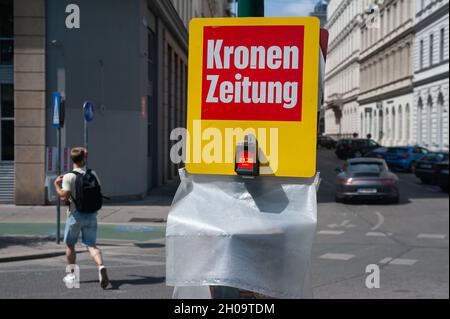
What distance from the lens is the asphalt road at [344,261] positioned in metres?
2.39

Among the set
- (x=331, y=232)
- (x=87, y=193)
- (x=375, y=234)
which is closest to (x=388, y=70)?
(x=331, y=232)

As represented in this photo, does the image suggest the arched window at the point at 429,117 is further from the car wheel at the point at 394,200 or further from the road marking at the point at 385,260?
the road marking at the point at 385,260

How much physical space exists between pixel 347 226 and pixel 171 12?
10.1 m

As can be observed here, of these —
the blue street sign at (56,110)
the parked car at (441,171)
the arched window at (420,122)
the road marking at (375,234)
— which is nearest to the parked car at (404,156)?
the arched window at (420,122)

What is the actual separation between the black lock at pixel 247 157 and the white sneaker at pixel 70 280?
37.1 inches

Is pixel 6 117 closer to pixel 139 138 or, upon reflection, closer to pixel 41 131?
pixel 41 131

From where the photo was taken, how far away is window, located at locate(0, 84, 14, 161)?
1.83 m

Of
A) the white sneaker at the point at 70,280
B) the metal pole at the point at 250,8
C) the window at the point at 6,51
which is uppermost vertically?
the metal pole at the point at 250,8

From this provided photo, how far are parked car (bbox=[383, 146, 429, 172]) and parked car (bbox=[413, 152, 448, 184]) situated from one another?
228 mm

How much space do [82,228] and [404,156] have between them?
69.6ft

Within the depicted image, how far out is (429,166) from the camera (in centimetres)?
2019

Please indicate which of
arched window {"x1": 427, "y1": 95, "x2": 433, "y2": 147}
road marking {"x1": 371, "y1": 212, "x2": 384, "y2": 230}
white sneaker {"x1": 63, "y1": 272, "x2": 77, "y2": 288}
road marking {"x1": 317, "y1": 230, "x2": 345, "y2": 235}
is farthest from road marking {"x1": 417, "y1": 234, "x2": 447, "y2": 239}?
white sneaker {"x1": 63, "y1": 272, "x2": 77, "y2": 288}

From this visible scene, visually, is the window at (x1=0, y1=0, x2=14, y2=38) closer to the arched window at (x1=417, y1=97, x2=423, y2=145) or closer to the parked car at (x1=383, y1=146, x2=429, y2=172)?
the arched window at (x1=417, y1=97, x2=423, y2=145)
